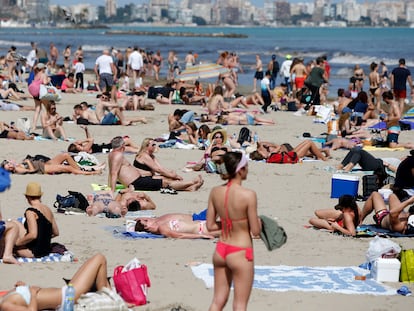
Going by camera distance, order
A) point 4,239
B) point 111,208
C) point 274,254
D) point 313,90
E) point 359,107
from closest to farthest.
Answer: point 4,239 < point 274,254 < point 111,208 < point 359,107 < point 313,90

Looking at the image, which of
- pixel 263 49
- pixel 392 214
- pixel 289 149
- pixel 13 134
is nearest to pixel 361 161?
pixel 289 149

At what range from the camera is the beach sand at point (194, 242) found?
7359mm

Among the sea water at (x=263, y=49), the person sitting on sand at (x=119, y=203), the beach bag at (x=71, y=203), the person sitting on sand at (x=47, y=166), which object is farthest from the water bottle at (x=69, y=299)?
the sea water at (x=263, y=49)

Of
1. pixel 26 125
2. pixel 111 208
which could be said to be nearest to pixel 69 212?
pixel 111 208

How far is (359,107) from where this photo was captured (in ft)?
62.9

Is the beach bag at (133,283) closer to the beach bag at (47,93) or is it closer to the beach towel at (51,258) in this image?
the beach towel at (51,258)

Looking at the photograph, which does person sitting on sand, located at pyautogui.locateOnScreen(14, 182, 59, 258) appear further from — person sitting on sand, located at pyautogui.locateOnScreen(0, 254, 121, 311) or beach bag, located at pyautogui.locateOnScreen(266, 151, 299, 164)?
beach bag, located at pyautogui.locateOnScreen(266, 151, 299, 164)

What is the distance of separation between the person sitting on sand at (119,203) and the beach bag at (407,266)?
11.9 feet

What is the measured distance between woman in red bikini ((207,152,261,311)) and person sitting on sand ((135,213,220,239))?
332 centimetres

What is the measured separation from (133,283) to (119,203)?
3568 mm

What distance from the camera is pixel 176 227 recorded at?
30.9ft

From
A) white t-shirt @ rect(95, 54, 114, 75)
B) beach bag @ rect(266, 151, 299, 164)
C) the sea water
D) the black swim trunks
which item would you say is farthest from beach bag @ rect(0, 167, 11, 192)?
the sea water

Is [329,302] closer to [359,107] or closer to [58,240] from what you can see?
[58,240]

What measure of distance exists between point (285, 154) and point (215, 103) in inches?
229
